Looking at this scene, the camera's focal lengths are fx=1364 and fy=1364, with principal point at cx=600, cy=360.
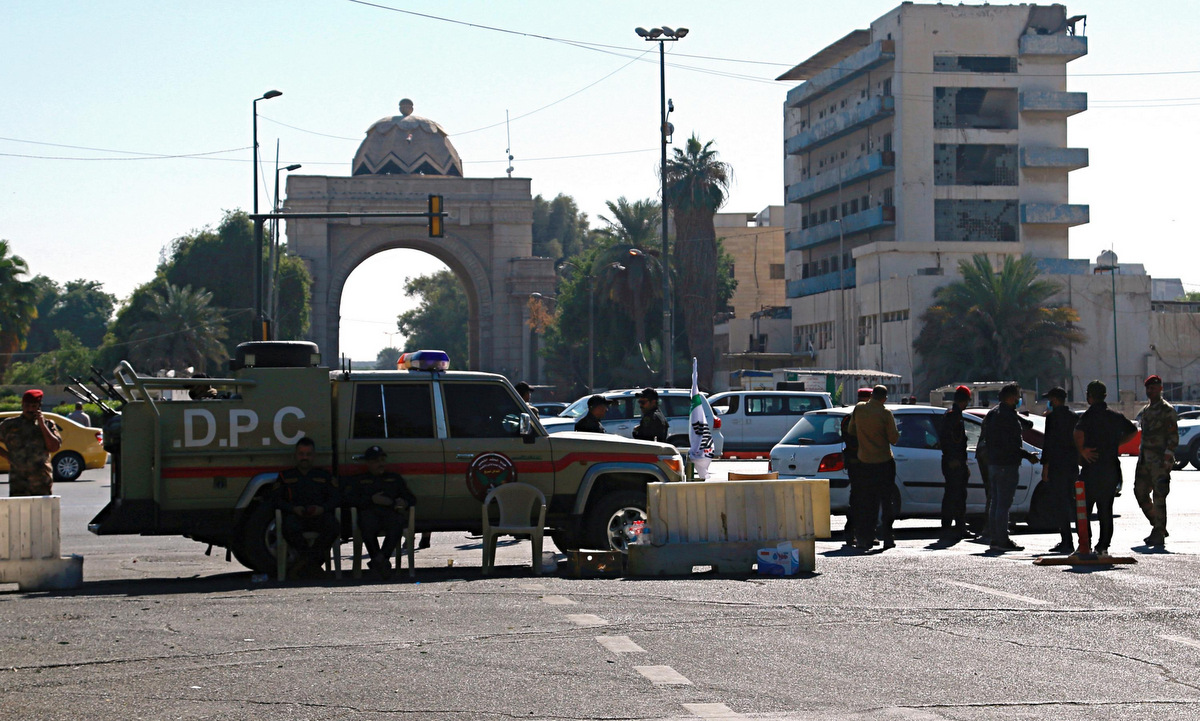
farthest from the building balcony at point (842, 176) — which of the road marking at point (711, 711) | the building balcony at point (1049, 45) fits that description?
the road marking at point (711, 711)

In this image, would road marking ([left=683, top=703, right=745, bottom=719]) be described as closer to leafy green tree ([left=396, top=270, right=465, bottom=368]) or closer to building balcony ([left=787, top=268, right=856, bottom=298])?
building balcony ([left=787, top=268, right=856, bottom=298])

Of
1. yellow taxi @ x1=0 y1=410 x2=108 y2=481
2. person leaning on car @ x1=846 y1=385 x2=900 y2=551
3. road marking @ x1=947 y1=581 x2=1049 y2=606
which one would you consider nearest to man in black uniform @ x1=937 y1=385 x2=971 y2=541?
person leaning on car @ x1=846 y1=385 x2=900 y2=551

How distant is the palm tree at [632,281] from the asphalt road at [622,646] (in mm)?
51432

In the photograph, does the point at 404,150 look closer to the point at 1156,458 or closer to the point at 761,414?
the point at 761,414

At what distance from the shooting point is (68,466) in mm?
28672

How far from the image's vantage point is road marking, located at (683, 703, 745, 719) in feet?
20.4

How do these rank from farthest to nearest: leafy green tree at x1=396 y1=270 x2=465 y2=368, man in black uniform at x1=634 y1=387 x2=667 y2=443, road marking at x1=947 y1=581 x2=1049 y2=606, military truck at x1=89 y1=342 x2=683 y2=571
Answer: leafy green tree at x1=396 y1=270 x2=465 y2=368
man in black uniform at x1=634 y1=387 x2=667 y2=443
military truck at x1=89 y1=342 x2=683 y2=571
road marking at x1=947 y1=581 x2=1049 y2=606

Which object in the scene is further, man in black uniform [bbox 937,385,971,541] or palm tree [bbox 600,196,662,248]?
palm tree [bbox 600,196,662,248]

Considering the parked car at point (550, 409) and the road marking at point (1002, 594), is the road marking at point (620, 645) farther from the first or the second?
the parked car at point (550, 409)

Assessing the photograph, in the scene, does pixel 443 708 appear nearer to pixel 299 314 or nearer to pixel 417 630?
pixel 417 630

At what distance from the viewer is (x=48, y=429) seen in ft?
42.8

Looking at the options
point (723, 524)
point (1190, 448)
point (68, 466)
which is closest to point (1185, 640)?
point (723, 524)

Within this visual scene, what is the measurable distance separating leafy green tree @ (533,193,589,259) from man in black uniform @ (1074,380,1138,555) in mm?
124268

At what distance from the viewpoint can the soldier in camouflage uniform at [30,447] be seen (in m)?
12.8
